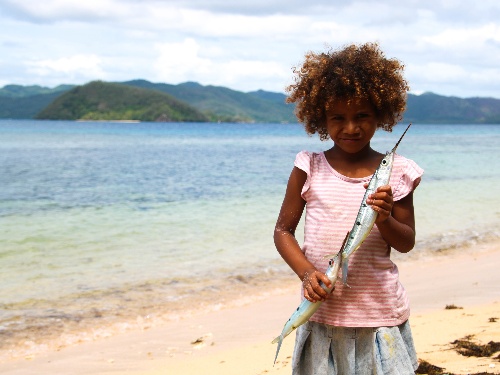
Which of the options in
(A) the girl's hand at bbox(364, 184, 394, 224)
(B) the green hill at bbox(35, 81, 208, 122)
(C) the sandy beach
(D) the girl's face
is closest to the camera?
(A) the girl's hand at bbox(364, 184, 394, 224)

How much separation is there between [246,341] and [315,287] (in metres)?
3.44

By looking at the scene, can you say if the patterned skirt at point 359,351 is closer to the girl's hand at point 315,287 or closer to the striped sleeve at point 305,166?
the girl's hand at point 315,287

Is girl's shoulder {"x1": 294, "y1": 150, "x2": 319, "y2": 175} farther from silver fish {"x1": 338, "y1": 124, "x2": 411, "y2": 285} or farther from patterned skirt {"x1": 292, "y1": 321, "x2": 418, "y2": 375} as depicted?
patterned skirt {"x1": 292, "y1": 321, "x2": 418, "y2": 375}

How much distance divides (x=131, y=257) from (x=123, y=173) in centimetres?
1474

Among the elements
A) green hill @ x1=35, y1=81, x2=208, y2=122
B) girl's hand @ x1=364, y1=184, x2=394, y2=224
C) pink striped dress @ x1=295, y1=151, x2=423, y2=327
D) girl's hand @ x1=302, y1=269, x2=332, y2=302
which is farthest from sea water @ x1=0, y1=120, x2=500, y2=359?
green hill @ x1=35, y1=81, x2=208, y2=122

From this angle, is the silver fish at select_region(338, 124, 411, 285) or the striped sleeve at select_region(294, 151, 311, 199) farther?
the striped sleeve at select_region(294, 151, 311, 199)

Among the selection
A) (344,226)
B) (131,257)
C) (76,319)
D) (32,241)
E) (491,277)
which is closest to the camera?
(344,226)

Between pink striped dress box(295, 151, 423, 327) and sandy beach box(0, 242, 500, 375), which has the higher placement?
pink striped dress box(295, 151, 423, 327)

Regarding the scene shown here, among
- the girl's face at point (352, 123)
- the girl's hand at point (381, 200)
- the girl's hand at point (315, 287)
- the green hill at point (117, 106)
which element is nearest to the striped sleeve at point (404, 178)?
the girl's face at point (352, 123)

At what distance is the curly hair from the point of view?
260 cm

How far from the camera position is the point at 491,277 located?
7.72 meters

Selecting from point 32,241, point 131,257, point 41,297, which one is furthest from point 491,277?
point 32,241

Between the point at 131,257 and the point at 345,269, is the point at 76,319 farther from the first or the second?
the point at 345,269

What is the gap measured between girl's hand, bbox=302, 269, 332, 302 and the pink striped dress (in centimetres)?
20
